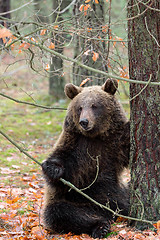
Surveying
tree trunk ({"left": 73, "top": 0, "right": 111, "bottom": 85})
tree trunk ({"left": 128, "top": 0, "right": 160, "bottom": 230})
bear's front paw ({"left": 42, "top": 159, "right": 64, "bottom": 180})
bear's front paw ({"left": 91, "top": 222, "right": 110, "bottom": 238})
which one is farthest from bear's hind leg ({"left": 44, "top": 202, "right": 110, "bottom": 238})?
tree trunk ({"left": 73, "top": 0, "right": 111, "bottom": 85})

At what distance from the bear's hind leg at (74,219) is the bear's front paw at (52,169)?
46 cm

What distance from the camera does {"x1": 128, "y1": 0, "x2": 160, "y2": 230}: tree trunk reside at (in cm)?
397

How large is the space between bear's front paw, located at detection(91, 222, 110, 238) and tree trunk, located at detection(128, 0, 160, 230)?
545 millimetres

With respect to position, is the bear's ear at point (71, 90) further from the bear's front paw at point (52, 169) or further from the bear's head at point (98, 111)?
the bear's front paw at point (52, 169)

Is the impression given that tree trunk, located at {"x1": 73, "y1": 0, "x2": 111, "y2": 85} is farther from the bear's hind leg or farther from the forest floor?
the bear's hind leg

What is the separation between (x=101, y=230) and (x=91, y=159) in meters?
1.11

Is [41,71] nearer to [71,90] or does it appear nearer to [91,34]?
[71,90]

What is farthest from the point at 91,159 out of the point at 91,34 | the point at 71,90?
the point at 91,34

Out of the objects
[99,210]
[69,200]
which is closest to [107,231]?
[99,210]

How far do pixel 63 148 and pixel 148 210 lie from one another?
5.63 feet

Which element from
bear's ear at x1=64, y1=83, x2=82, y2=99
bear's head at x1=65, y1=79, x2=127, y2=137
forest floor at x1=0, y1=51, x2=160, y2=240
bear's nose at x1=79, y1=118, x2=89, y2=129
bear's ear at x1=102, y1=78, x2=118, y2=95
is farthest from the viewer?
bear's ear at x1=64, y1=83, x2=82, y2=99

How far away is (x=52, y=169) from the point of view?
16.2 ft

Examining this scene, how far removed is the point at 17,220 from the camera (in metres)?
5.07

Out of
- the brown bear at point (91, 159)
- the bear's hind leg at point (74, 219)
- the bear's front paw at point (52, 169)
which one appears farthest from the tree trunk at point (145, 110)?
the bear's front paw at point (52, 169)
